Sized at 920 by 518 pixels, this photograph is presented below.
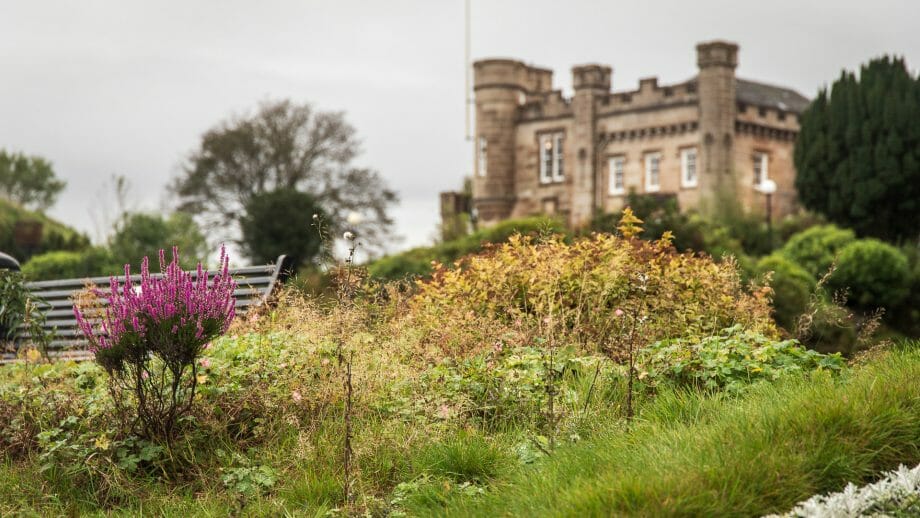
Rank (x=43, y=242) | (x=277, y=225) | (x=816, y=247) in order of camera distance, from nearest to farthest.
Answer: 1. (x=816, y=247)
2. (x=277, y=225)
3. (x=43, y=242)

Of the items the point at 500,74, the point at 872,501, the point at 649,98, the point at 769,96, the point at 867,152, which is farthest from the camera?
the point at 769,96

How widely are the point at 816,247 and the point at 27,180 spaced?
67756 mm

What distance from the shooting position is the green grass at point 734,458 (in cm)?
496

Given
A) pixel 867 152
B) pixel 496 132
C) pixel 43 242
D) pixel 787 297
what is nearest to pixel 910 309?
pixel 867 152

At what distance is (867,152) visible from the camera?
39156 mm

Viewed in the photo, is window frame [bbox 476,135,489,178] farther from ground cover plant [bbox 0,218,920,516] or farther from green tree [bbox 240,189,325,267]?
ground cover plant [bbox 0,218,920,516]

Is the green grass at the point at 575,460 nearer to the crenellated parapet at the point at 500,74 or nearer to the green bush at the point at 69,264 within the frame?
the green bush at the point at 69,264

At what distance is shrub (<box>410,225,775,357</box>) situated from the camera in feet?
30.1

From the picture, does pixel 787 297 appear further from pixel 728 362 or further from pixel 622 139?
pixel 622 139

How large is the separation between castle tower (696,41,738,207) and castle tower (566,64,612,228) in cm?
503

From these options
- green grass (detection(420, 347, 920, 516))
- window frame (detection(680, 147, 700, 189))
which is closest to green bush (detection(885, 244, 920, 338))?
window frame (detection(680, 147, 700, 189))

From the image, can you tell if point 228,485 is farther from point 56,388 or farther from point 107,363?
point 56,388

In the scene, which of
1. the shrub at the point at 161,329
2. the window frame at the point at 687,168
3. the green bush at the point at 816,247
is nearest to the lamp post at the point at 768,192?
the green bush at the point at 816,247

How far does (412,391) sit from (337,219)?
45879 mm
